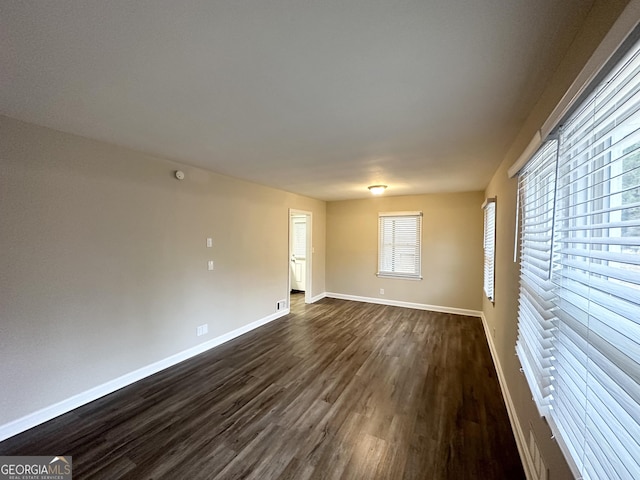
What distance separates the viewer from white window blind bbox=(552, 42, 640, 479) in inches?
27.5

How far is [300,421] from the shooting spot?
6.87 feet

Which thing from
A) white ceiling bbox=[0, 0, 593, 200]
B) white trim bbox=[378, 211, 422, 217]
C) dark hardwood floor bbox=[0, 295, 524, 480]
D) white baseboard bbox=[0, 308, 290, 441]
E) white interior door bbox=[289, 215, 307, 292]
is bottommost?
dark hardwood floor bbox=[0, 295, 524, 480]

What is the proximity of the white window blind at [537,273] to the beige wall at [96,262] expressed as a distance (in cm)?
337

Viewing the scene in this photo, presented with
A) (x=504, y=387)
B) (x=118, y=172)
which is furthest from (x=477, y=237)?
(x=118, y=172)

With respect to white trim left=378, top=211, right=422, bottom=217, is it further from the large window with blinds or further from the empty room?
the large window with blinds

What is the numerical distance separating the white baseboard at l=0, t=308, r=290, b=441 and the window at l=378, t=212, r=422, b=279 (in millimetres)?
3573

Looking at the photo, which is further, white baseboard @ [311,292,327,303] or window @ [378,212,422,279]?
white baseboard @ [311,292,327,303]

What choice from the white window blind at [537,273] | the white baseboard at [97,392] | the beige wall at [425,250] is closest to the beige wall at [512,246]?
the white window blind at [537,273]

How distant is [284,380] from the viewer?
2697 millimetres

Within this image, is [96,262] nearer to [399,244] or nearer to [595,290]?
[595,290]

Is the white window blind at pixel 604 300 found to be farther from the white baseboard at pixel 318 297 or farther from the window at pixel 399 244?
the white baseboard at pixel 318 297

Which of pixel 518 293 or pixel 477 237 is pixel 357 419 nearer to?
pixel 518 293

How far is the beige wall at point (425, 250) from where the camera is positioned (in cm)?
490

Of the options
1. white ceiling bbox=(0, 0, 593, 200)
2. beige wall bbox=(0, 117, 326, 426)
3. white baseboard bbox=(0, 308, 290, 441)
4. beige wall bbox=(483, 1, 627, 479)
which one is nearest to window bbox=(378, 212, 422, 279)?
beige wall bbox=(483, 1, 627, 479)
